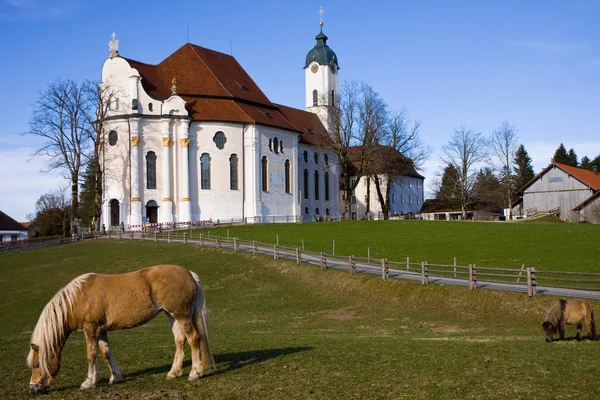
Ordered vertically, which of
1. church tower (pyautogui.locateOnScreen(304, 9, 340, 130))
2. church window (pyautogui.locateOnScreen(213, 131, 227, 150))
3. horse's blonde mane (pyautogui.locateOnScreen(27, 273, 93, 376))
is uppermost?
church tower (pyautogui.locateOnScreen(304, 9, 340, 130))

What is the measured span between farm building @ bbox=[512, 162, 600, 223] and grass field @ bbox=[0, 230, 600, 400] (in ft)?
129

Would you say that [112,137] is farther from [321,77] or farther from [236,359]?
[236,359]

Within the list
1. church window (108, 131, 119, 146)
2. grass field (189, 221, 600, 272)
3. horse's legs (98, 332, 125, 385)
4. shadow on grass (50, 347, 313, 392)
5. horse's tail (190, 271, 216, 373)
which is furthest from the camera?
church window (108, 131, 119, 146)

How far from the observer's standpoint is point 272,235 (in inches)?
2055

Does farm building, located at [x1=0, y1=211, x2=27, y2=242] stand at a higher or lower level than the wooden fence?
higher

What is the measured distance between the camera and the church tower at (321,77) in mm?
93438

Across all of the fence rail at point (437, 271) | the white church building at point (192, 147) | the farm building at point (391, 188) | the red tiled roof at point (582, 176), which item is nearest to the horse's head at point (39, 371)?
the fence rail at point (437, 271)

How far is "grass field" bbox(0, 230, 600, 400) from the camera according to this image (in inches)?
389

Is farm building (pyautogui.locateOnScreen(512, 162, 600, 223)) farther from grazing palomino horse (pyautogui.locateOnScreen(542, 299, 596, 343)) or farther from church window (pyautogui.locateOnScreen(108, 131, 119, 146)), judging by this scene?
grazing palomino horse (pyautogui.locateOnScreen(542, 299, 596, 343))

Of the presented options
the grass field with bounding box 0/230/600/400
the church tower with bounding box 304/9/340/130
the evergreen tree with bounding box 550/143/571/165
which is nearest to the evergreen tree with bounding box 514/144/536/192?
the evergreen tree with bounding box 550/143/571/165

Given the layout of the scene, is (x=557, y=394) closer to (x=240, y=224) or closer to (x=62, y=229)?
(x=240, y=224)

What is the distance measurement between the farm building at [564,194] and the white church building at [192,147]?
25.6m

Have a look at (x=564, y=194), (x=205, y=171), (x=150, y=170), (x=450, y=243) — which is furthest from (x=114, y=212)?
(x=564, y=194)

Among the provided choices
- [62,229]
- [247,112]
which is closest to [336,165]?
[247,112]
